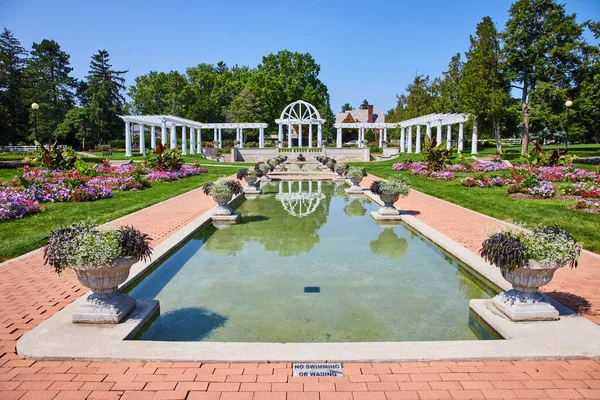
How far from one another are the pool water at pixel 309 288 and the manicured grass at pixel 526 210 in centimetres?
310

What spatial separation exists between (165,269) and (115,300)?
2.47 m

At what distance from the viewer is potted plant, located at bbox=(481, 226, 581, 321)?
14.1 feet

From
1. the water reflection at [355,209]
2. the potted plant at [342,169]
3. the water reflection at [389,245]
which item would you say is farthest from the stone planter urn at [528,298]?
the potted plant at [342,169]

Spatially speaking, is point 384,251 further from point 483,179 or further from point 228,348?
point 483,179

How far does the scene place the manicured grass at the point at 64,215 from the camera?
8.29m

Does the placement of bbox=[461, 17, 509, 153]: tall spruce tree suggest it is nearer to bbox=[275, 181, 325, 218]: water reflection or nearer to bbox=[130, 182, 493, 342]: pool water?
bbox=[275, 181, 325, 218]: water reflection

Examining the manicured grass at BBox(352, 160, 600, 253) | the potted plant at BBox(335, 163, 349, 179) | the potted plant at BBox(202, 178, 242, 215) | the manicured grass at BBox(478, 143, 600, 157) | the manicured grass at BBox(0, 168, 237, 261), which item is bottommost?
the manicured grass at BBox(0, 168, 237, 261)

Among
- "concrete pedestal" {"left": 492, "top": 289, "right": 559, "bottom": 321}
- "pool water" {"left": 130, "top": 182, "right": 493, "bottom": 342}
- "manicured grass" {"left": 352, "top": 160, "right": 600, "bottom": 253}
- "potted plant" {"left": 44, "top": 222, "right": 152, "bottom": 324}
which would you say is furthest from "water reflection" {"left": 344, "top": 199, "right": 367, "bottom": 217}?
"potted plant" {"left": 44, "top": 222, "right": 152, "bottom": 324}

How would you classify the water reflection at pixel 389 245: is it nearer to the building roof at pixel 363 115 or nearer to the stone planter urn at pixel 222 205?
the stone planter urn at pixel 222 205

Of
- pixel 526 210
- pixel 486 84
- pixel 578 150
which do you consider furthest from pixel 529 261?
pixel 578 150

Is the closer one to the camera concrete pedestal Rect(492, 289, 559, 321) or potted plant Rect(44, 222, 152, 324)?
potted plant Rect(44, 222, 152, 324)

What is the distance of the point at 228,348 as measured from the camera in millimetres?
3941

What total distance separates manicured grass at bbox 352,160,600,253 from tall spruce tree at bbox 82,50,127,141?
53.3m

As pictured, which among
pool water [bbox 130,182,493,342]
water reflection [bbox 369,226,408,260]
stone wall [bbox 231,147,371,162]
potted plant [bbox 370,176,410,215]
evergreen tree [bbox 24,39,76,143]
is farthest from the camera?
evergreen tree [bbox 24,39,76,143]
